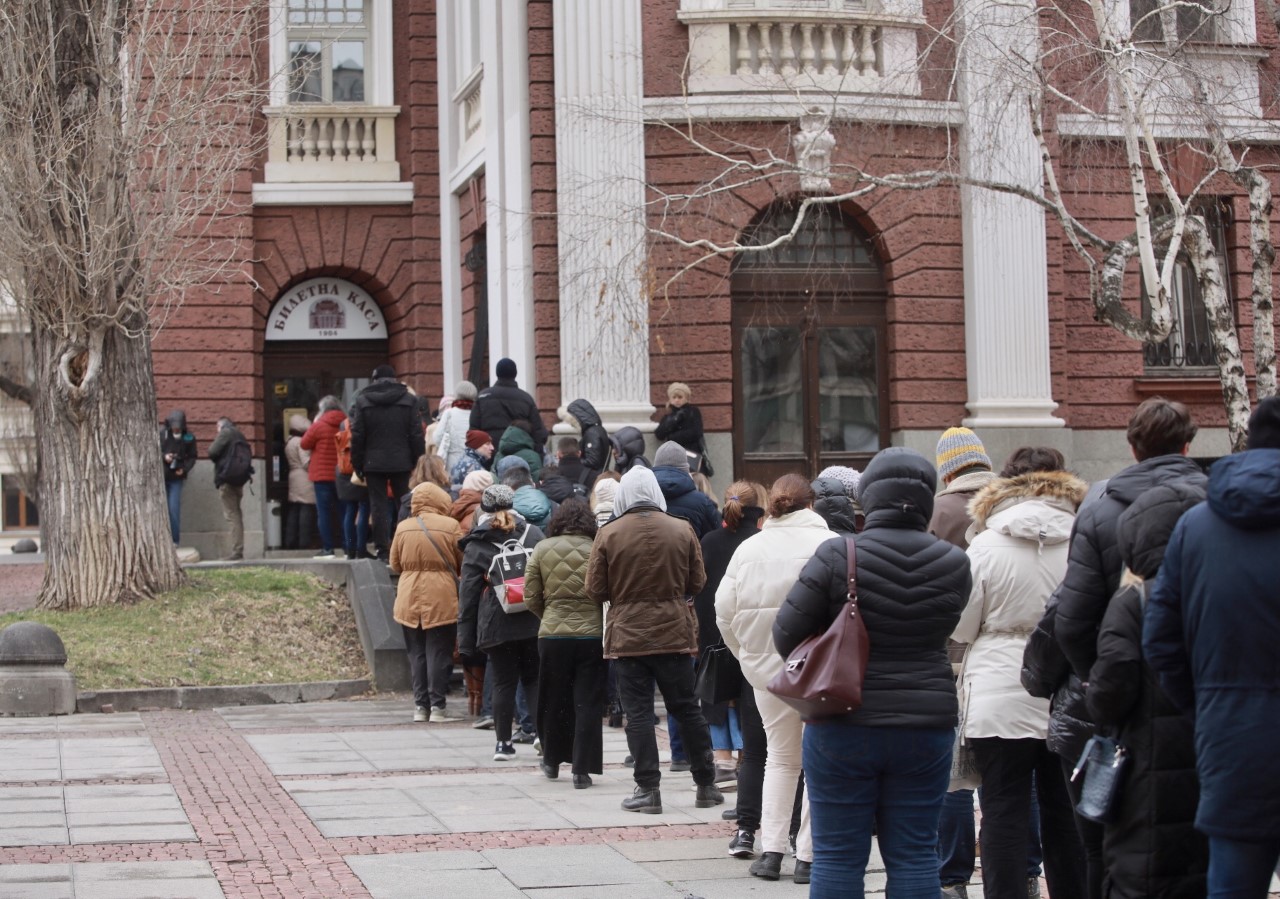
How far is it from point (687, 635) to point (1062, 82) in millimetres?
13623

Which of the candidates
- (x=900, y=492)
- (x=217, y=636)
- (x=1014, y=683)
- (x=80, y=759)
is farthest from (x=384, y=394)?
(x=900, y=492)

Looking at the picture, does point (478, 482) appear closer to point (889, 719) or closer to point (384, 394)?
point (384, 394)

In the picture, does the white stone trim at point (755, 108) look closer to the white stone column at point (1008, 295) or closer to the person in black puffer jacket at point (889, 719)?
the white stone column at point (1008, 295)

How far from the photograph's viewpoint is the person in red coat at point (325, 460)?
19516 millimetres

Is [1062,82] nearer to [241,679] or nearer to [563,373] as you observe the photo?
[563,373]

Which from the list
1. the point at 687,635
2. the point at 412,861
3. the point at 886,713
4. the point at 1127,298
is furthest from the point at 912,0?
the point at 886,713

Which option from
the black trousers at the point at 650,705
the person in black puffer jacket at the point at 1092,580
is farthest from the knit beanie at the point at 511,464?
the person in black puffer jacket at the point at 1092,580

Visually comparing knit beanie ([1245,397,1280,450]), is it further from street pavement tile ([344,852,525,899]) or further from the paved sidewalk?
street pavement tile ([344,852,525,899])

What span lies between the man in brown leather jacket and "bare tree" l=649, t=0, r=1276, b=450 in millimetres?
6340

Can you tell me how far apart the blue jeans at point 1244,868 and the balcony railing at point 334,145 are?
69.5 feet

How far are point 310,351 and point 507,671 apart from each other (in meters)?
14.3

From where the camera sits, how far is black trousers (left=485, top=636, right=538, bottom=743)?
38.3ft

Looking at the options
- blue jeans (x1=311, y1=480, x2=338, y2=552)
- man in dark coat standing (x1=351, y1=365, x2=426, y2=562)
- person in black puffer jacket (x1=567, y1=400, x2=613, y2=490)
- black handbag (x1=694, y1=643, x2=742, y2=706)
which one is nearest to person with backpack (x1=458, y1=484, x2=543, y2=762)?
black handbag (x1=694, y1=643, x2=742, y2=706)

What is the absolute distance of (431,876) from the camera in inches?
321
